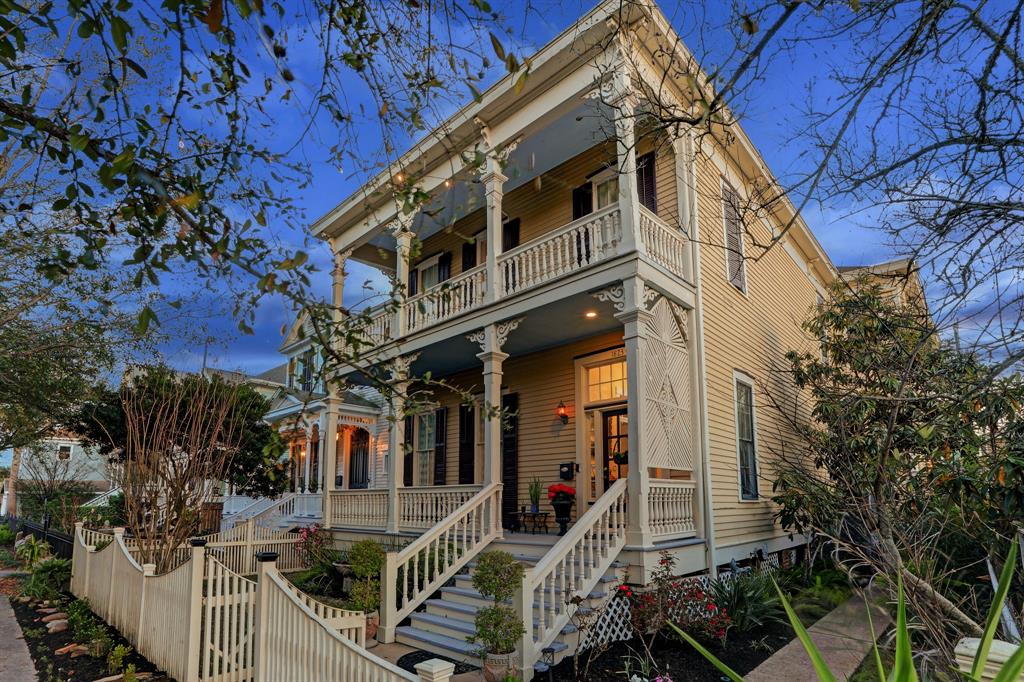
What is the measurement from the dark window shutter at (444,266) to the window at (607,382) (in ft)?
15.0

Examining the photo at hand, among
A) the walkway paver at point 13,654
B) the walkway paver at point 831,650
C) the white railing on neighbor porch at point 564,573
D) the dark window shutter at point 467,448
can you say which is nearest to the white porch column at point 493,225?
the dark window shutter at point 467,448

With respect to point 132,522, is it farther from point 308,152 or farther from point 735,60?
point 735,60

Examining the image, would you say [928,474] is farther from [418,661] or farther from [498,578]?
[418,661]

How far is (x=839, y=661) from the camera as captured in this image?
6.43 m

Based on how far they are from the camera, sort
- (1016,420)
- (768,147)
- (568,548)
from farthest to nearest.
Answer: (568,548)
(1016,420)
(768,147)

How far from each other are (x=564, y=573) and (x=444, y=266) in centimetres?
914

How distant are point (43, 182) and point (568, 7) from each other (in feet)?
34.3

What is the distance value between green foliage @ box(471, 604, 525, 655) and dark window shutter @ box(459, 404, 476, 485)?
280 inches

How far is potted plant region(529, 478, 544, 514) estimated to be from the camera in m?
11.7

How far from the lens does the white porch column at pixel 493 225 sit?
10422 millimetres

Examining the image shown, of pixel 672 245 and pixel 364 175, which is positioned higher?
pixel 672 245

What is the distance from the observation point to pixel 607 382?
1133 centimetres

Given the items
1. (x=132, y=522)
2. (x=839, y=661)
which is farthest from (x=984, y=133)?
(x=132, y=522)

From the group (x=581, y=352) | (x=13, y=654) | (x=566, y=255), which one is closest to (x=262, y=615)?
(x=13, y=654)
